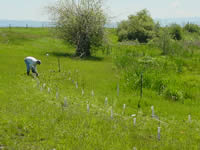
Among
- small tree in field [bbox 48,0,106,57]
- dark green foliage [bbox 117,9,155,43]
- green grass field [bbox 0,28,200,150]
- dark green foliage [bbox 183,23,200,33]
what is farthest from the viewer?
dark green foliage [bbox 183,23,200,33]

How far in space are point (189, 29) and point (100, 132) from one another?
88.9 m

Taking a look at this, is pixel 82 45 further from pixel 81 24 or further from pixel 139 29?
pixel 139 29

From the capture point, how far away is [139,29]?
7144cm

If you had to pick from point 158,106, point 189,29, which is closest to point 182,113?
point 158,106

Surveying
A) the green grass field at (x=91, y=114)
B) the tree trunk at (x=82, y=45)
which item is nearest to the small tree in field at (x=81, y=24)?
the tree trunk at (x=82, y=45)

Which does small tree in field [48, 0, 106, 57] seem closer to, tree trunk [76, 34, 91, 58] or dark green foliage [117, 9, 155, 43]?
tree trunk [76, 34, 91, 58]

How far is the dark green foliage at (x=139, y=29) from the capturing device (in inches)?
2817

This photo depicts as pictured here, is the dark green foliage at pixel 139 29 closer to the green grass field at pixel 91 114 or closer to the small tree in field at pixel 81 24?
the small tree in field at pixel 81 24

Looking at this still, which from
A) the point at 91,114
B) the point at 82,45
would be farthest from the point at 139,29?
the point at 91,114

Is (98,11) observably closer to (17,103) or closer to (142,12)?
(17,103)

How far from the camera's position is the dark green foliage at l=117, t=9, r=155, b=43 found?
71562 millimetres

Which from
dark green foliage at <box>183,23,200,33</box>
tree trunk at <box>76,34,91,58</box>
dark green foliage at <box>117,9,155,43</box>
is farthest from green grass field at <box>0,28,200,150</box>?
dark green foliage at <box>183,23,200,33</box>

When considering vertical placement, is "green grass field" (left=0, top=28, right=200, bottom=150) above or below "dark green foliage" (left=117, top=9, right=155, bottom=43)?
below

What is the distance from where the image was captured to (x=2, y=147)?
386 inches
